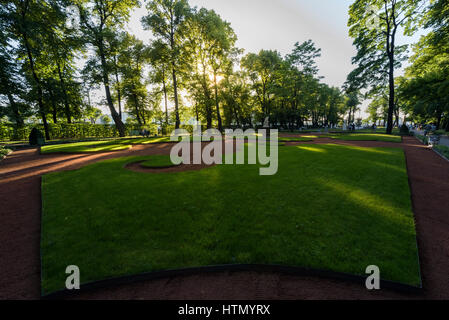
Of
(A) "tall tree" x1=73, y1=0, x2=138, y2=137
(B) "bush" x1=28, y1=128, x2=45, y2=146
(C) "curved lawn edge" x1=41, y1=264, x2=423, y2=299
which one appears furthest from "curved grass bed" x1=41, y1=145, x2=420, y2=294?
(A) "tall tree" x1=73, y1=0, x2=138, y2=137

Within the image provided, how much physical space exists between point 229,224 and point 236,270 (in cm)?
119

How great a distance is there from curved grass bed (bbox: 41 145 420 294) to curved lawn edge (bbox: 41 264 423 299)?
0.08 metres

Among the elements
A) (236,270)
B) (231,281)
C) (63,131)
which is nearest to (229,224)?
(236,270)

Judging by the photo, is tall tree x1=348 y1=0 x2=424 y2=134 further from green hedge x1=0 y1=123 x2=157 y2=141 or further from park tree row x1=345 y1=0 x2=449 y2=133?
green hedge x1=0 y1=123 x2=157 y2=141

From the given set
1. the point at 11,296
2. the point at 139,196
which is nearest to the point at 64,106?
the point at 139,196

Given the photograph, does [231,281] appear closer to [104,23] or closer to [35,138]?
[35,138]

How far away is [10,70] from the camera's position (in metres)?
17.4

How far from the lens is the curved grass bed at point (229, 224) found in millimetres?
3248

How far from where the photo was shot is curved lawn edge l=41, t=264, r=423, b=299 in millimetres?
2744

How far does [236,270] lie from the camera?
10.6ft

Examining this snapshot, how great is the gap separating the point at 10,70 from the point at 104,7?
15.5 meters

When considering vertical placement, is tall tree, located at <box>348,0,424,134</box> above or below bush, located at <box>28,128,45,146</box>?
above

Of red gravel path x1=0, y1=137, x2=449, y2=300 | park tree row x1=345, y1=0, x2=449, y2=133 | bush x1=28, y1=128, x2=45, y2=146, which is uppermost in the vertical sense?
park tree row x1=345, y1=0, x2=449, y2=133

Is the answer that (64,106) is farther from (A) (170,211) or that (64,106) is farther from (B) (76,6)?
(A) (170,211)
